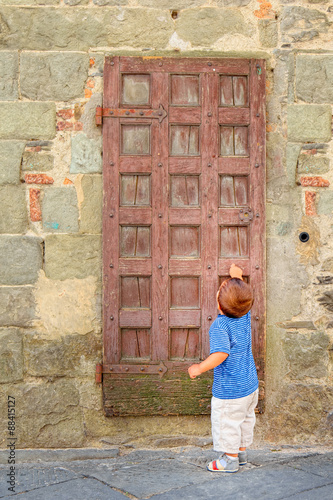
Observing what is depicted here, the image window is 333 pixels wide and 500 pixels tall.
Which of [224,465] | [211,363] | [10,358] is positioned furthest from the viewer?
[10,358]

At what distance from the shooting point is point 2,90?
3.41m

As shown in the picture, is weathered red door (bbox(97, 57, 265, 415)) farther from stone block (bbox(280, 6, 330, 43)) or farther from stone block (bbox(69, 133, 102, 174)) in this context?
stone block (bbox(280, 6, 330, 43))

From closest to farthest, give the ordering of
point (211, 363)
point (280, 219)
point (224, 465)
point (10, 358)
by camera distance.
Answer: point (211, 363)
point (224, 465)
point (10, 358)
point (280, 219)

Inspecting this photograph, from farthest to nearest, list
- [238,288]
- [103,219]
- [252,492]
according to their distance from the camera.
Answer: [103,219] → [238,288] → [252,492]

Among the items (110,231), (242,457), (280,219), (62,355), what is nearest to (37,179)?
(110,231)

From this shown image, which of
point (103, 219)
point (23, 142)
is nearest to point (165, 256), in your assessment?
point (103, 219)

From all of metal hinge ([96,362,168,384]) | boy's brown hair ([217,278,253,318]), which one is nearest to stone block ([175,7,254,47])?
boy's brown hair ([217,278,253,318])

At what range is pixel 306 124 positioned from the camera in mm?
3492

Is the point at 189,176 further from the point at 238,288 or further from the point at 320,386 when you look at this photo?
the point at 320,386

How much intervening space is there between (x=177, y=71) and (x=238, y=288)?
1.47 metres

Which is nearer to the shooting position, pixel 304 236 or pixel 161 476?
pixel 161 476

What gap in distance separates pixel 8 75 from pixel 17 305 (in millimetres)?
1451

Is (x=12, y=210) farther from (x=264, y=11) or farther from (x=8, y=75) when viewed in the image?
(x=264, y=11)

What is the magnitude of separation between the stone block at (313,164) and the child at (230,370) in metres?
1.00
